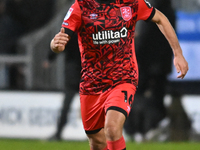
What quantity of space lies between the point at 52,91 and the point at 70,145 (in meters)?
1.11

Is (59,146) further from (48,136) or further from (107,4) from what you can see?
(107,4)

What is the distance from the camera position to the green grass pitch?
661cm

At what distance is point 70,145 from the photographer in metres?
6.97

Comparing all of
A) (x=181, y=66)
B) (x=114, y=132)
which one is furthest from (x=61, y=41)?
(x=181, y=66)

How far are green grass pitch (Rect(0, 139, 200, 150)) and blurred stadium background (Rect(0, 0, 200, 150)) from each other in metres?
0.23

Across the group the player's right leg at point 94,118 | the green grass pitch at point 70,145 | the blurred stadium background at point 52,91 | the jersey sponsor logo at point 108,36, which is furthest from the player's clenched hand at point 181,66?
the blurred stadium background at point 52,91

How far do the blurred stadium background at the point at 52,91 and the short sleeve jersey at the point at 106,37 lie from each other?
333 centimetres

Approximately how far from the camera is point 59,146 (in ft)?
22.3

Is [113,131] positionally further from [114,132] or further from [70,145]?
[70,145]

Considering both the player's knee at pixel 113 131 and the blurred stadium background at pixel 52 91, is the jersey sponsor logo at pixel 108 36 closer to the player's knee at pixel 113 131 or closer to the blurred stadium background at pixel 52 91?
the player's knee at pixel 113 131

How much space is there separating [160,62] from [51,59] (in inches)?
74.2

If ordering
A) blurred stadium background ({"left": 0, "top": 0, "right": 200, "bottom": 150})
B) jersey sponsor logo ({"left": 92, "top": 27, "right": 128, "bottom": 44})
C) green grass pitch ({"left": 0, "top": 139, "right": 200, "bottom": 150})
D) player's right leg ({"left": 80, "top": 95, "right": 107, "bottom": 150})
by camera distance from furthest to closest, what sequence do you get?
1. blurred stadium background ({"left": 0, "top": 0, "right": 200, "bottom": 150})
2. green grass pitch ({"left": 0, "top": 139, "right": 200, "bottom": 150})
3. player's right leg ({"left": 80, "top": 95, "right": 107, "bottom": 150})
4. jersey sponsor logo ({"left": 92, "top": 27, "right": 128, "bottom": 44})

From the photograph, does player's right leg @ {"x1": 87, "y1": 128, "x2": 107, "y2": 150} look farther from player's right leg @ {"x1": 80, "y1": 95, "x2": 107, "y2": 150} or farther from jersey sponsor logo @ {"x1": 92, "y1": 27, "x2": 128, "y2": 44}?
jersey sponsor logo @ {"x1": 92, "y1": 27, "x2": 128, "y2": 44}

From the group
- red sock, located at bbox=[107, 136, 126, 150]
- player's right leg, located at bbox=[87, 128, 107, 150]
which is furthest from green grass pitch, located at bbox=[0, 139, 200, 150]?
red sock, located at bbox=[107, 136, 126, 150]
